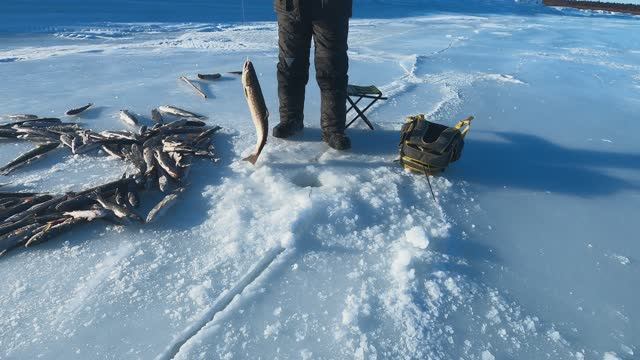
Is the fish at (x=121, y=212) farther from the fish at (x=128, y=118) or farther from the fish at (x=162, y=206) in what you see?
the fish at (x=128, y=118)

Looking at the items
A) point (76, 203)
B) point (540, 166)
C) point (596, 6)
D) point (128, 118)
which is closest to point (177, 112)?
point (128, 118)

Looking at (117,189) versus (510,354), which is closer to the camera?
(510,354)

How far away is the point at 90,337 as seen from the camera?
2.17m

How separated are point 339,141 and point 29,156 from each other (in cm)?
287

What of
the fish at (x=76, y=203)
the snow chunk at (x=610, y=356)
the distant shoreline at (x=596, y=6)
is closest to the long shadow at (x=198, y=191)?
the fish at (x=76, y=203)

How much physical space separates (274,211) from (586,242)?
7.77 ft

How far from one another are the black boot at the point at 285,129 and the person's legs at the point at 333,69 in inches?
14.4

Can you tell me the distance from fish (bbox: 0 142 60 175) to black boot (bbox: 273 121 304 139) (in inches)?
83.9

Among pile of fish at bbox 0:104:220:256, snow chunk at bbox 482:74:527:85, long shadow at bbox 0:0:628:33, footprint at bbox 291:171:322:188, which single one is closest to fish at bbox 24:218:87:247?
pile of fish at bbox 0:104:220:256

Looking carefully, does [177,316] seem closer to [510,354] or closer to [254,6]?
[510,354]

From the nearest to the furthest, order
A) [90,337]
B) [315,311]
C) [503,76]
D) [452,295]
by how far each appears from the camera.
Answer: [90,337] < [315,311] < [452,295] < [503,76]

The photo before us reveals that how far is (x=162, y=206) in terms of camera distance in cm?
312

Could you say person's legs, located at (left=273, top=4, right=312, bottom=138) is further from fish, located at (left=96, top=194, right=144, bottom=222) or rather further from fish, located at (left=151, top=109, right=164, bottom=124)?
fish, located at (left=96, top=194, right=144, bottom=222)

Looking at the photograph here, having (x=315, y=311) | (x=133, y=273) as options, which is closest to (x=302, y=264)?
(x=315, y=311)
